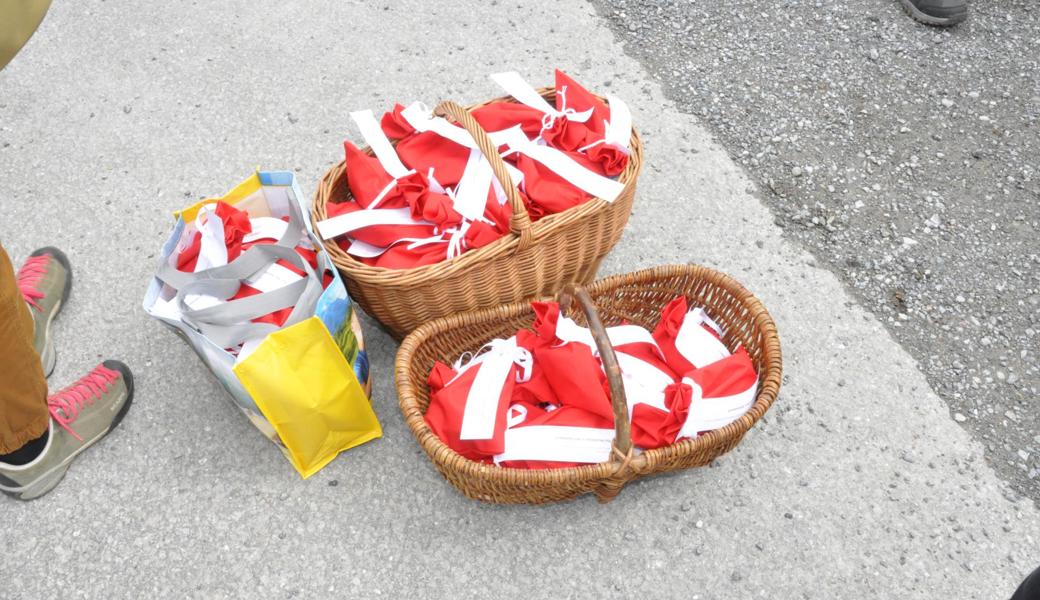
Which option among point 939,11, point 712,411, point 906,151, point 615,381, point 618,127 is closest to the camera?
point 615,381

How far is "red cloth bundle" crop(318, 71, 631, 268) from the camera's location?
1765 millimetres

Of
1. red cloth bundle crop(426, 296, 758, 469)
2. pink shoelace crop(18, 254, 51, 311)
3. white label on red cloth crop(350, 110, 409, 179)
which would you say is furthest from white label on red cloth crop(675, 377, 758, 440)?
pink shoelace crop(18, 254, 51, 311)

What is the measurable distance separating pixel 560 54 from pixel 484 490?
1.85 meters

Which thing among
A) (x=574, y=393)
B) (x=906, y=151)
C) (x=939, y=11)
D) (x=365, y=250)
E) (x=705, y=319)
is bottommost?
(x=906, y=151)

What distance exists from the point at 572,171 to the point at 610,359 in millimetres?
564

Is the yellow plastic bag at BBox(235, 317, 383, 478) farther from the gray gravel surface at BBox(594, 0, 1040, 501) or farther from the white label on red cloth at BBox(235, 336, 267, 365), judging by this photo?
the gray gravel surface at BBox(594, 0, 1040, 501)

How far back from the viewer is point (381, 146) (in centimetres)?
190

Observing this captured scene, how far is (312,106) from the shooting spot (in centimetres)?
274

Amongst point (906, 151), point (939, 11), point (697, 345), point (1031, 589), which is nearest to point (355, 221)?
point (697, 345)

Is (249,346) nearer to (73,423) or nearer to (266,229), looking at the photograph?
(266,229)

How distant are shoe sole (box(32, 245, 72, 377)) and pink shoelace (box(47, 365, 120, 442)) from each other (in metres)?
0.14

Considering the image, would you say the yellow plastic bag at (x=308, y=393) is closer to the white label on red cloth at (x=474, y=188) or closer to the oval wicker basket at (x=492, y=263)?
the oval wicker basket at (x=492, y=263)

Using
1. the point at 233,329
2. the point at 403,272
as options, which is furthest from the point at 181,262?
the point at 403,272

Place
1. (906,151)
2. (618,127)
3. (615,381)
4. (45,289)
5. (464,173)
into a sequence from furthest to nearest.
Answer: (906,151) → (45,289) → (618,127) → (464,173) → (615,381)
